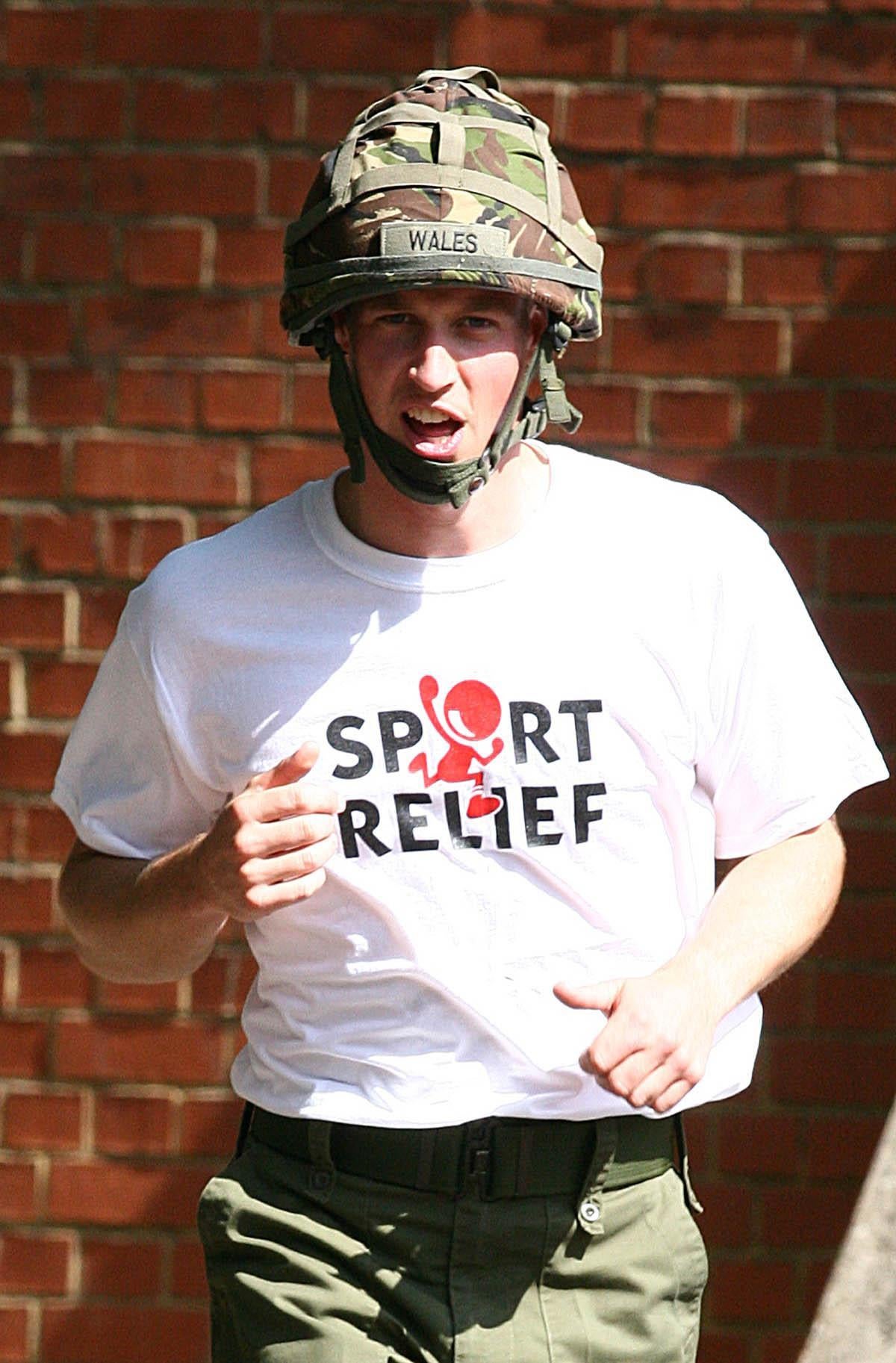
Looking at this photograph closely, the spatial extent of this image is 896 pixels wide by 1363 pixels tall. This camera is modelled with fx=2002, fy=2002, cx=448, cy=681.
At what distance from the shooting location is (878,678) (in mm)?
3547

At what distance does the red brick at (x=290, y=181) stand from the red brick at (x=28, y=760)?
3.39ft

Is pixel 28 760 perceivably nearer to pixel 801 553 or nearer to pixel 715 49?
pixel 801 553

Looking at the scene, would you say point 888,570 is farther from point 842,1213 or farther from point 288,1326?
point 288,1326

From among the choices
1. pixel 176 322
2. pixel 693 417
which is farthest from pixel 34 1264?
pixel 693 417

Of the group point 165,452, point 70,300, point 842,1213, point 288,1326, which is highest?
point 70,300

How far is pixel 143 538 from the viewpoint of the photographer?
359cm

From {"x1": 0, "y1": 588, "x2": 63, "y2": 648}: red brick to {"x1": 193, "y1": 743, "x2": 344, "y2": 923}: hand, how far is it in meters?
1.45

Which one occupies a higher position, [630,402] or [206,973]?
[630,402]

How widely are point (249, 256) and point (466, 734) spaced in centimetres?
146

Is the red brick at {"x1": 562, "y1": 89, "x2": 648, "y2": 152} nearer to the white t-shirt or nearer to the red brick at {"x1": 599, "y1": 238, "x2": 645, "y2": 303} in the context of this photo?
the red brick at {"x1": 599, "y1": 238, "x2": 645, "y2": 303}

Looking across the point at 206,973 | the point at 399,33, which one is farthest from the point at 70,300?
the point at 206,973

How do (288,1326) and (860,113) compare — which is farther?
(860,113)

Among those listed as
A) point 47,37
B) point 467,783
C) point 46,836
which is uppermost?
point 47,37

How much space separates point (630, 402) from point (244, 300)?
27.8 inches
